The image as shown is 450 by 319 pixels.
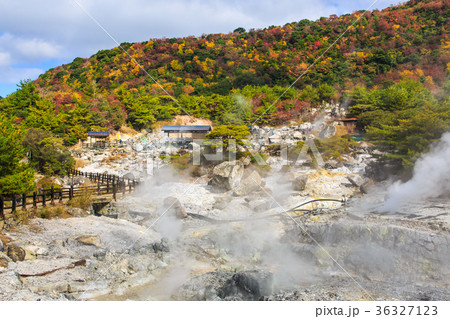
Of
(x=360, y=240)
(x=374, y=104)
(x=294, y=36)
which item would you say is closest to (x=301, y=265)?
(x=360, y=240)

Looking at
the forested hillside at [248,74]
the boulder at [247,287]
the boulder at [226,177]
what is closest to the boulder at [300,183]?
the boulder at [226,177]

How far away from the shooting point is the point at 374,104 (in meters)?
31.5

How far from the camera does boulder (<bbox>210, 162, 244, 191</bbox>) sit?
18.1m

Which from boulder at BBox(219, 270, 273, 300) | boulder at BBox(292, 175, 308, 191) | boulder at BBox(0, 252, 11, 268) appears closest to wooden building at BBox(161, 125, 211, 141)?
boulder at BBox(292, 175, 308, 191)

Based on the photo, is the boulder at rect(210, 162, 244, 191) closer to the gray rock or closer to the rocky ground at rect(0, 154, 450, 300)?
the rocky ground at rect(0, 154, 450, 300)

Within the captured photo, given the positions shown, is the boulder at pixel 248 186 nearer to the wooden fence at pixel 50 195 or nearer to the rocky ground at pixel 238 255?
the rocky ground at pixel 238 255

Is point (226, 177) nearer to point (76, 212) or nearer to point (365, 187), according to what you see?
point (365, 187)

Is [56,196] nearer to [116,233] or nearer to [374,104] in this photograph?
[116,233]

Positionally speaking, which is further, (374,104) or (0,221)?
(374,104)

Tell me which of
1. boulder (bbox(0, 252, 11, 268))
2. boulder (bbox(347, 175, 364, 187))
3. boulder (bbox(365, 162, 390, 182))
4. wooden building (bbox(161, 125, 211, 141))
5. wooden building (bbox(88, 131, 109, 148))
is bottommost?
boulder (bbox(0, 252, 11, 268))

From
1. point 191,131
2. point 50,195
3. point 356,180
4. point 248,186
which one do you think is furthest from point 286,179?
point 191,131

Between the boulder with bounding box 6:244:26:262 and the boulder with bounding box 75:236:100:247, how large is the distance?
170cm

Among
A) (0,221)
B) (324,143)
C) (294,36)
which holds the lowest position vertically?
(0,221)
